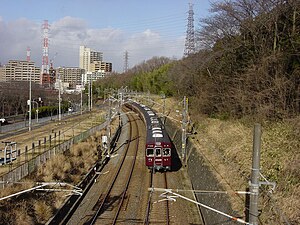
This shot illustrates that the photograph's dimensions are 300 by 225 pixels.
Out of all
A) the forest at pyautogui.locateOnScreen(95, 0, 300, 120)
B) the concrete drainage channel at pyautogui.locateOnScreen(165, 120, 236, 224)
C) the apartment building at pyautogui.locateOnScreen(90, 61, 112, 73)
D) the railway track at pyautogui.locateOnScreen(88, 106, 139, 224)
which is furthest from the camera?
the apartment building at pyautogui.locateOnScreen(90, 61, 112, 73)

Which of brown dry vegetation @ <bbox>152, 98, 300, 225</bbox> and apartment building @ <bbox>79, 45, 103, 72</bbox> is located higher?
apartment building @ <bbox>79, 45, 103, 72</bbox>

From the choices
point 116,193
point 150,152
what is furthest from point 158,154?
point 116,193

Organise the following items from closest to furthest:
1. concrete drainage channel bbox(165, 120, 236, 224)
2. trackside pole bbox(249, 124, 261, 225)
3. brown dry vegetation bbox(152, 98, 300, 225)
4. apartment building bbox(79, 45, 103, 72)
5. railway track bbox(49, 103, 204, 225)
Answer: trackside pole bbox(249, 124, 261, 225) → brown dry vegetation bbox(152, 98, 300, 225) → concrete drainage channel bbox(165, 120, 236, 224) → railway track bbox(49, 103, 204, 225) → apartment building bbox(79, 45, 103, 72)

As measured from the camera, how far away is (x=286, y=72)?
732 inches

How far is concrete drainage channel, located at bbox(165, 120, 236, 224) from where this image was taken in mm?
13480

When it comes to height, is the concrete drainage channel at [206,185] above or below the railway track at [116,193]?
above

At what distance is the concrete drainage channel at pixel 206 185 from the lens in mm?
13480

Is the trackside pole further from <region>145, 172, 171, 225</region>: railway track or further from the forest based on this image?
the forest

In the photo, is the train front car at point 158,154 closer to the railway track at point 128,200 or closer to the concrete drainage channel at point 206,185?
the railway track at point 128,200

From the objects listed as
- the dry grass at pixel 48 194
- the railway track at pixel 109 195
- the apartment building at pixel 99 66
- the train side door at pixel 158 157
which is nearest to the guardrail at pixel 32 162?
the dry grass at pixel 48 194

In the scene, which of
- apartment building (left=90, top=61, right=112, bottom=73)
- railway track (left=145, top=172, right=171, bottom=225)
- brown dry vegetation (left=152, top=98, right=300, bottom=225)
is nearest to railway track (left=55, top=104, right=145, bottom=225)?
railway track (left=145, top=172, right=171, bottom=225)

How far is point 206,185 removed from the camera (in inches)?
701

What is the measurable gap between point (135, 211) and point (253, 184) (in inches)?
384

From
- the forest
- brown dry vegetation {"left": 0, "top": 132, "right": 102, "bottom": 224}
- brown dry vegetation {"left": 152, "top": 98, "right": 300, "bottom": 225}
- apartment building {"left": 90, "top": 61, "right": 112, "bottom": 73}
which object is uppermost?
apartment building {"left": 90, "top": 61, "right": 112, "bottom": 73}
